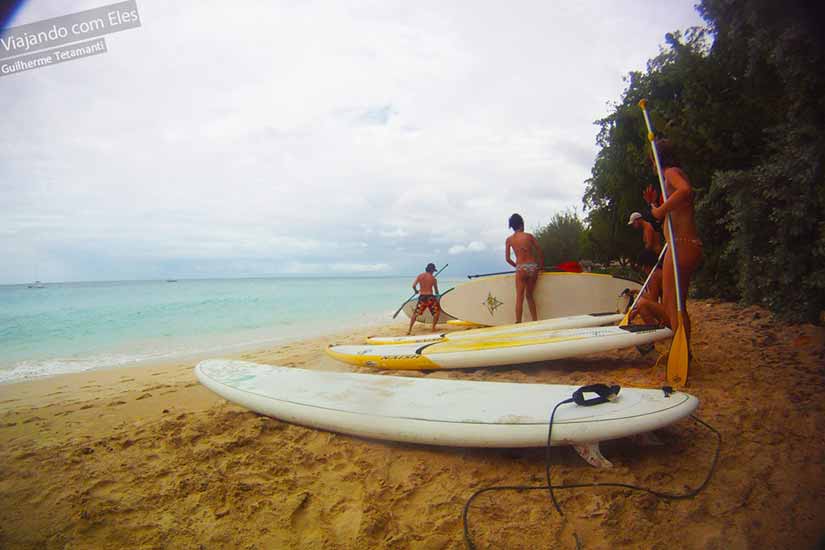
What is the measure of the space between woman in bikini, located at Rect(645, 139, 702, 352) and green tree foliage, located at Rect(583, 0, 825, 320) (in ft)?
2.88

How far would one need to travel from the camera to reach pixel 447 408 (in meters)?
2.27

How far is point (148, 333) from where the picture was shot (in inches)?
382

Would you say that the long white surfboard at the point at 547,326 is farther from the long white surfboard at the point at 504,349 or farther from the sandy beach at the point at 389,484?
the sandy beach at the point at 389,484

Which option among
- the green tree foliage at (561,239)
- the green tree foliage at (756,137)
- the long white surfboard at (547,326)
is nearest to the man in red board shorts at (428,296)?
the long white surfboard at (547,326)

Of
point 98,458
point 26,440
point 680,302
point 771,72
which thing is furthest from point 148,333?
point 771,72

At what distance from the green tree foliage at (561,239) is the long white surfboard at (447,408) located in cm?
1406

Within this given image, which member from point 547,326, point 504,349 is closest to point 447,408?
point 504,349

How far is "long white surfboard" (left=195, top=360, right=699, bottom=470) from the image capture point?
186 centimetres

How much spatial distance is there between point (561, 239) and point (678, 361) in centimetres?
1462

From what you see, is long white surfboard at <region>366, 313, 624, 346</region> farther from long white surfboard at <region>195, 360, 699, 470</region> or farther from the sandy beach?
long white surfboard at <region>195, 360, 699, 470</region>

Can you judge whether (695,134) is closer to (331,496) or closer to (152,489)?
(331,496)

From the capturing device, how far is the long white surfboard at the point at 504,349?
318cm

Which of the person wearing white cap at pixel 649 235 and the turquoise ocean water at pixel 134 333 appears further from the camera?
the turquoise ocean water at pixel 134 333

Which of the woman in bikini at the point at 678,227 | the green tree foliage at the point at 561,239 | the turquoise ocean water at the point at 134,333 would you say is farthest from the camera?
the green tree foliage at the point at 561,239
